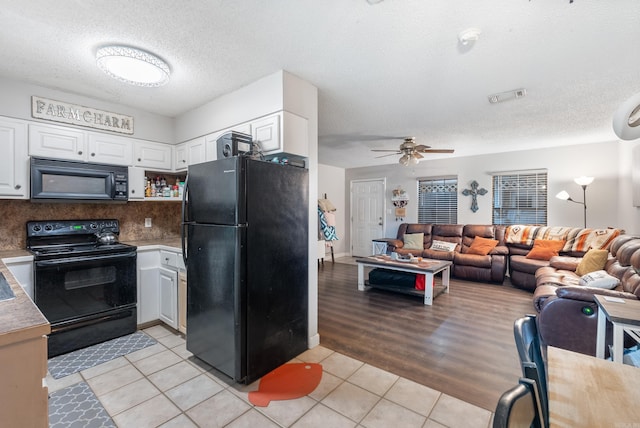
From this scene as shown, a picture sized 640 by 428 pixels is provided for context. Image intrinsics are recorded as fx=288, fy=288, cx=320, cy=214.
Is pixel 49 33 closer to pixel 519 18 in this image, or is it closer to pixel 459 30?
pixel 459 30

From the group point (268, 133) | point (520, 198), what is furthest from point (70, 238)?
point (520, 198)

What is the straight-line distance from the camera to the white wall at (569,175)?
4441 mm

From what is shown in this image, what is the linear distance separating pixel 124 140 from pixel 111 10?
5.58ft

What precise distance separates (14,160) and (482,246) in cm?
625

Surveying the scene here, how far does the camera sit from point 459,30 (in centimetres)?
184

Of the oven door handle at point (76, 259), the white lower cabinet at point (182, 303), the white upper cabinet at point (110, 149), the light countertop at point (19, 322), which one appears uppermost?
the white upper cabinet at point (110, 149)

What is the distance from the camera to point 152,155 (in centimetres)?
326

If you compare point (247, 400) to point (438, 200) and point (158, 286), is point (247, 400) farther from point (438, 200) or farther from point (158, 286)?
point (438, 200)

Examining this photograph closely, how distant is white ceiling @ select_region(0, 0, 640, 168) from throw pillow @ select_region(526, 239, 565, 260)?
207cm

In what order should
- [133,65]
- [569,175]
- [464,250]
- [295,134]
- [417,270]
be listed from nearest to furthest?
[133,65] < [295,134] < [417,270] < [569,175] < [464,250]

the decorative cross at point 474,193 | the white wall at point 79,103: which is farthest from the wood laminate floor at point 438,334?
the white wall at point 79,103

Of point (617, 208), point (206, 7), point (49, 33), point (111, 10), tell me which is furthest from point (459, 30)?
point (617, 208)

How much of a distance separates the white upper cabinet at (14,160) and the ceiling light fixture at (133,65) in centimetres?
109

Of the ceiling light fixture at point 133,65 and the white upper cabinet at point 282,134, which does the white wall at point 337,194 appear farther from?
the ceiling light fixture at point 133,65
